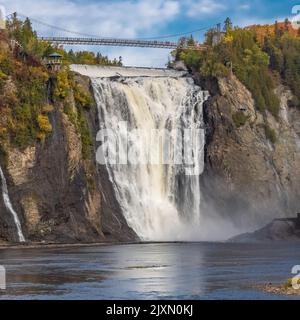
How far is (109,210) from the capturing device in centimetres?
12475

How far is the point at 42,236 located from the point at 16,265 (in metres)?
38.3

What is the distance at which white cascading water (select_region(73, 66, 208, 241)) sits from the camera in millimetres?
131000

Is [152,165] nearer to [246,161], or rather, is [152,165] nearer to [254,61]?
[246,161]

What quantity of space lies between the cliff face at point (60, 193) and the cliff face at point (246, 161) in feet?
84.0

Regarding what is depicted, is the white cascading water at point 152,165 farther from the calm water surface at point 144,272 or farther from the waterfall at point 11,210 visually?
the calm water surface at point 144,272

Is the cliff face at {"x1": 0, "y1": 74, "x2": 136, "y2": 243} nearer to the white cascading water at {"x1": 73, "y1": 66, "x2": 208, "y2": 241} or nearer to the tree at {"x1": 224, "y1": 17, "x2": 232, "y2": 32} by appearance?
the white cascading water at {"x1": 73, "y1": 66, "x2": 208, "y2": 241}

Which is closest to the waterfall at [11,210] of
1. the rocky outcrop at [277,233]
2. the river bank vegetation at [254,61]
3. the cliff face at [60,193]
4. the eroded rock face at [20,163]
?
Answer: the cliff face at [60,193]

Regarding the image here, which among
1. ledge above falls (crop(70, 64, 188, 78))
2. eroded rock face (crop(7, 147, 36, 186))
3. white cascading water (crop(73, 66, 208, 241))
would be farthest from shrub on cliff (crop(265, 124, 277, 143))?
eroded rock face (crop(7, 147, 36, 186))

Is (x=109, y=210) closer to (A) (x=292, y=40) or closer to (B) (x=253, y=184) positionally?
(B) (x=253, y=184)

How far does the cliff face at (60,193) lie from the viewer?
11419 centimetres

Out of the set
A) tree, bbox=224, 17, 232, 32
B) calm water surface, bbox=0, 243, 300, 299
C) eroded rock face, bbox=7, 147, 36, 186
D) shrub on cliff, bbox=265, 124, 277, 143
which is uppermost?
tree, bbox=224, 17, 232, 32

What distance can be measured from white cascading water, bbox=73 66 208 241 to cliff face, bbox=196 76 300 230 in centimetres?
317

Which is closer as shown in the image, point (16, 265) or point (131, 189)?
point (16, 265)
